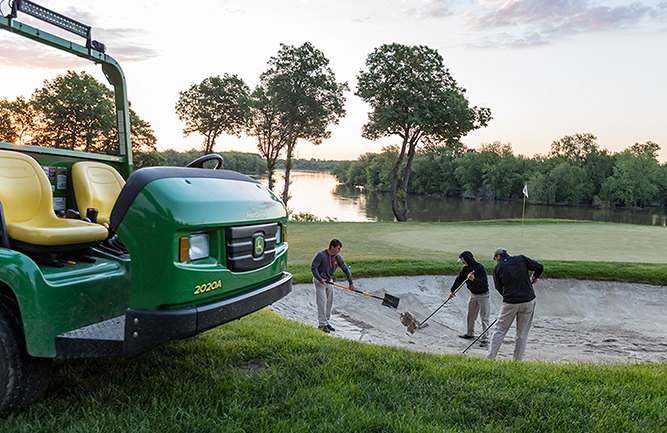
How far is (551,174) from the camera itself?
8800 centimetres

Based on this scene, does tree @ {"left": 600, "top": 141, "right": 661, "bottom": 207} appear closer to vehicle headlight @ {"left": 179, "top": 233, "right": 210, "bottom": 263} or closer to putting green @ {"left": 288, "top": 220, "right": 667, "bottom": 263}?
putting green @ {"left": 288, "top": 220, "right": 667, "bottom": 263}

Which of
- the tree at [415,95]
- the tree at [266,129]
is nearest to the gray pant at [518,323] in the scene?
the tree at [415,95]

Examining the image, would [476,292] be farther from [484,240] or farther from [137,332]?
[484,240]

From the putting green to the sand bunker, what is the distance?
2599 mm

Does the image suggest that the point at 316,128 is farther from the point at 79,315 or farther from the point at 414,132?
the point at 79,315

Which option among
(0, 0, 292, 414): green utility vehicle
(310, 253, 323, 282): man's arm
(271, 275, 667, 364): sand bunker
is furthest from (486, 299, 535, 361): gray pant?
(0, 0, 292, 414): green utility vehicle

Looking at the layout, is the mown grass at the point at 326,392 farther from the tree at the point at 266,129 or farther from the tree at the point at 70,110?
the tree at the point at 266,129

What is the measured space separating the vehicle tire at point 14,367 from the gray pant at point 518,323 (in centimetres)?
661

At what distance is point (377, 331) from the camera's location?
361 inches

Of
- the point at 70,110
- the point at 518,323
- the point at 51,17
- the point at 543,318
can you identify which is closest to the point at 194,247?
the point at 51,17

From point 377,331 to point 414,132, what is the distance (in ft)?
91.2

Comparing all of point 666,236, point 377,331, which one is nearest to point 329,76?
point 666,236

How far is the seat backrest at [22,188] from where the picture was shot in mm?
3818

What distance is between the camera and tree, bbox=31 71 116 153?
31.5ft
